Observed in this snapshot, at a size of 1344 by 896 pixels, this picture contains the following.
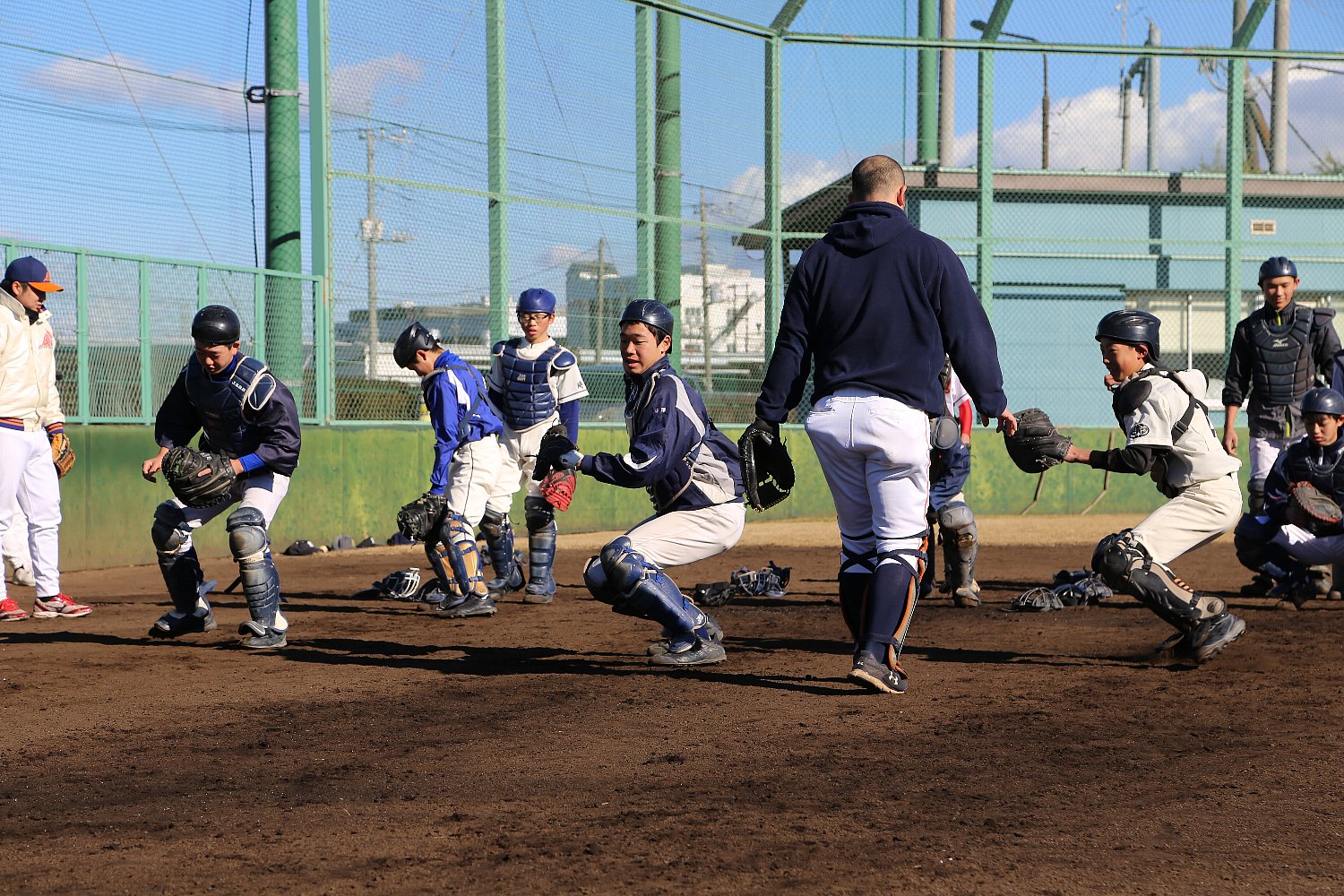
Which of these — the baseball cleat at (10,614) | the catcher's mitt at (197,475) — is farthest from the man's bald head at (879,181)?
the baseball cleat at (10,614)

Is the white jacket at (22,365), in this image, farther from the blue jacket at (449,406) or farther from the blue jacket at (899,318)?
the blue jacket at (899,318)

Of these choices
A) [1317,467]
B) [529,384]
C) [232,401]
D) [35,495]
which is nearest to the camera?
[232,401]

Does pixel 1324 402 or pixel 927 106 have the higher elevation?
pixel 927 106

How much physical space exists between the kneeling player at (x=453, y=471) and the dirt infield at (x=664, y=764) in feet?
2.48

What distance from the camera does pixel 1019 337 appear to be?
1942 centimetres

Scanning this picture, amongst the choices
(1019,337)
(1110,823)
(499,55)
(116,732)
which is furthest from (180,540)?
(1019,337)

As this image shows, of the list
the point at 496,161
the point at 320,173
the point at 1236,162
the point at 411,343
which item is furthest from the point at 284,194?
the point at 1236,162

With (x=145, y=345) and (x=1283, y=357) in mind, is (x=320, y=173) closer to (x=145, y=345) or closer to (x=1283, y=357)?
(x=145, y=345)

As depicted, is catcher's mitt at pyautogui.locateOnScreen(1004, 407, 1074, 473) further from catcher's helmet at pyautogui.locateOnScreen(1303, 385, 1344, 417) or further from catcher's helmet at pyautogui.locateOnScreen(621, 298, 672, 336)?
catcher's helmet at pyautogui.locateOnScreen(1303, 385, 1344, 417)

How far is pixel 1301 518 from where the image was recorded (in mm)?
8320

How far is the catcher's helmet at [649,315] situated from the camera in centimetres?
648

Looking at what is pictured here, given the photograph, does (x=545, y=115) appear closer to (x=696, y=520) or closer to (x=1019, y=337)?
(x=1019, y=337)

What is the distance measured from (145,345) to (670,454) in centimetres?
769

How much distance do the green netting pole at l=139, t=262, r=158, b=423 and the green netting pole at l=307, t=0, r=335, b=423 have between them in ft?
5.86
